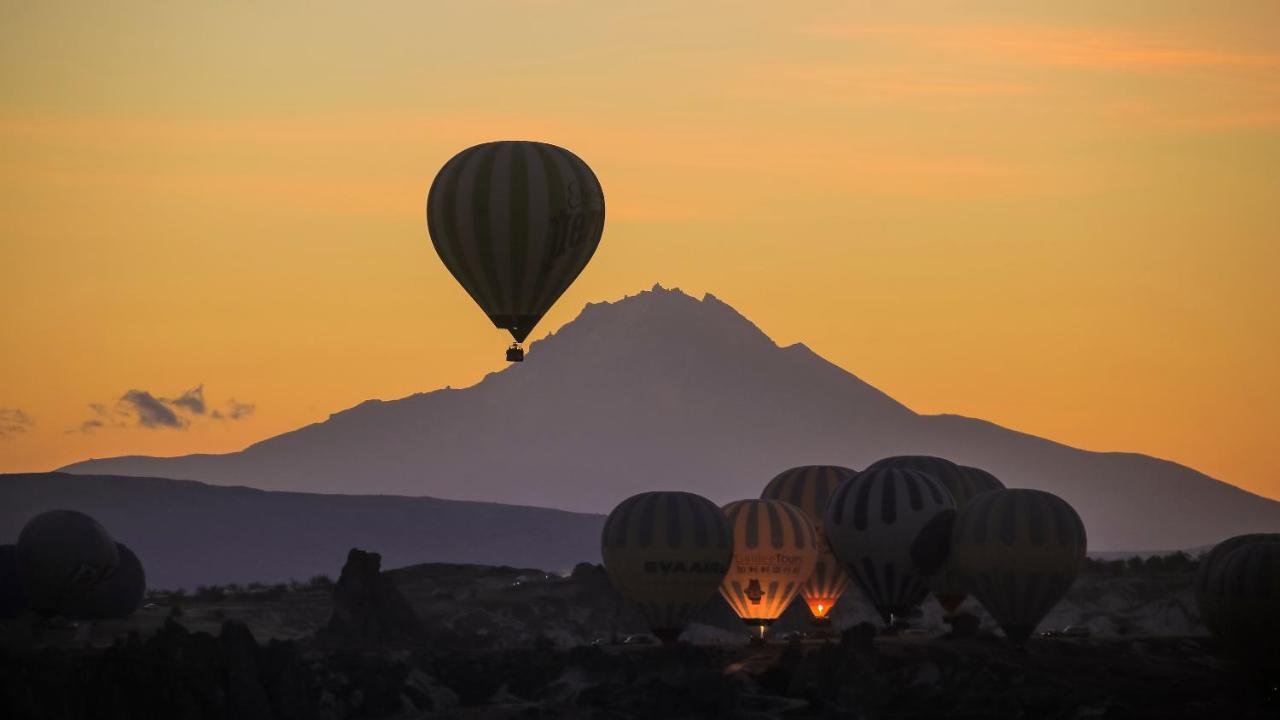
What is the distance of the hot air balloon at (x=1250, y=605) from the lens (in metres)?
84.7

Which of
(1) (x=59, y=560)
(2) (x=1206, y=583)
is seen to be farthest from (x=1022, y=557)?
(1) (x=59, y=560)

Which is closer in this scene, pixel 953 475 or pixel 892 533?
pixel 892 533

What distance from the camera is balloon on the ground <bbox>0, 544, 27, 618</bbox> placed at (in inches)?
3639

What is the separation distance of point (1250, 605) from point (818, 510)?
23.3 m

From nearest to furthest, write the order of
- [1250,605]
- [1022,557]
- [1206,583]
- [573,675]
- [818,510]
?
[573,675]
[1250,605]
[1206,583]
[1022,557]
[818,510]

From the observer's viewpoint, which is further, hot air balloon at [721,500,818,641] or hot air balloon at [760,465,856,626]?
hot air balloon at [760,465,856,626]

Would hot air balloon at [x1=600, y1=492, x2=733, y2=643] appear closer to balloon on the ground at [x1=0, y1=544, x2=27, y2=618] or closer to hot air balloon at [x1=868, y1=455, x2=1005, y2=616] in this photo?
hot air balloon at [x1=868, y1=455, x2=1005, y2=616]

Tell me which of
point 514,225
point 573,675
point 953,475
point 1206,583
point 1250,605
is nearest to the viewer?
point 514,225

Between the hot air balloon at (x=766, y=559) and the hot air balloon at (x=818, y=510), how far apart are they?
1252 millimetres

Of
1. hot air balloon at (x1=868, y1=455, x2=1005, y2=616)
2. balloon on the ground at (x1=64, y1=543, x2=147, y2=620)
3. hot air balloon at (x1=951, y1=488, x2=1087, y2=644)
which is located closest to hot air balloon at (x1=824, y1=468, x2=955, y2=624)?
hot air balloon at (x1=951, y1=488, x2=1087, y2=644)

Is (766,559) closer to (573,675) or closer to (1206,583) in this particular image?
(573,675)

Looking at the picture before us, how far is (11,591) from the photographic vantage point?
304 ft

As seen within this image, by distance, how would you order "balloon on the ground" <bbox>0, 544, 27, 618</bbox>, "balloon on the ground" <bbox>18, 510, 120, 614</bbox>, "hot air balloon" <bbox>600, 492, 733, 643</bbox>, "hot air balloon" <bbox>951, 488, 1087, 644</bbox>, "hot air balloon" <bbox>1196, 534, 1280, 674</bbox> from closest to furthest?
"hot air balloon" <bbox>1196, 534, 1280, 674</bbox> < "hot air balloon" <bbox>951, 488, 1087, 644</bbox> < "balloon on the ground" <bbox>18, 510, 120, 614</bbox> < "balloon on the ground" <bbox>0, 544, 27, 618</bbox> < "hot air balloon" <bbox>600, 492, 733, 643</bbox>

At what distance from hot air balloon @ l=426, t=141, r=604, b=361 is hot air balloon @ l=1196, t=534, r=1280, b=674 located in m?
23.0
